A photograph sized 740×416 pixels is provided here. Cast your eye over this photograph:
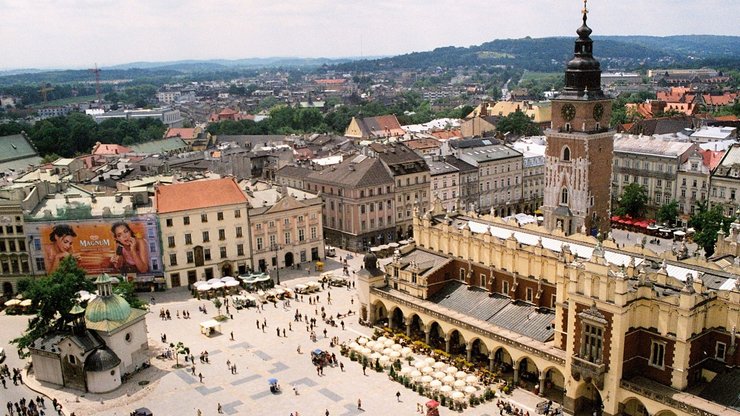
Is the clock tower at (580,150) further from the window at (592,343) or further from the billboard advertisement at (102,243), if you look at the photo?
the billboard advertisement at (102,243)

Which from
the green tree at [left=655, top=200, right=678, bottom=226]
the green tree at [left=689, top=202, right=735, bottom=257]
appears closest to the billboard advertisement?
the green tree at [left=689, top=202, right=735, bottom=257]

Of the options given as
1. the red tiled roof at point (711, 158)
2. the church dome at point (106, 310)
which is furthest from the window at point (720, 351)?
the red tiled roof at point (711, 158)

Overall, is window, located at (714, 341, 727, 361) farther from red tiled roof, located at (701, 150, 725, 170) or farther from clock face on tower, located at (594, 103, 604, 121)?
red tiled roof, located at (701, 150, 725, 170)

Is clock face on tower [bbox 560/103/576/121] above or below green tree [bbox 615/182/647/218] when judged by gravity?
above

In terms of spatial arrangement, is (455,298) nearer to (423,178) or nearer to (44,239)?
(423,178)

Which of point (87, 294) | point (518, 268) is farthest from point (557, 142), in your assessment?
point (87, 294)

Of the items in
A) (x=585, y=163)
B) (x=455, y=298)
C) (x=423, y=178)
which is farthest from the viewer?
(x=423, y=178)

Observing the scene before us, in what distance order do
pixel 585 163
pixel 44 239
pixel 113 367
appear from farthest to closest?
pixel 44 239 → pixel 585 163 → pixel 113 367
